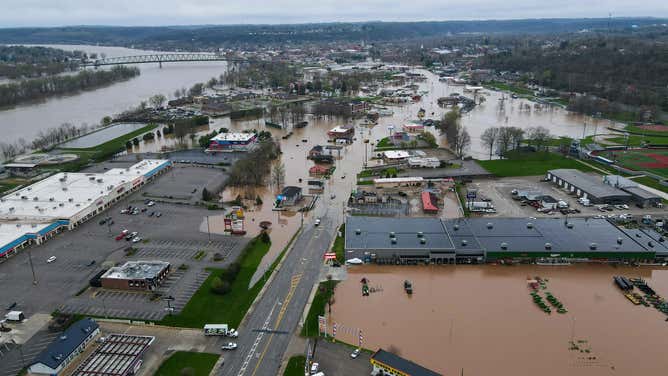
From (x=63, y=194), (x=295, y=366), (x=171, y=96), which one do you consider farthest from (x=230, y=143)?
(x=171, y=96)

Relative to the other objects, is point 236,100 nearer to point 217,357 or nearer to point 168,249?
point 168,249

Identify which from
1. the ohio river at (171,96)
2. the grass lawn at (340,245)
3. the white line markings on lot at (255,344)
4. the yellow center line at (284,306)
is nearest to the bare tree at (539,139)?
the ohio river at (171,96)

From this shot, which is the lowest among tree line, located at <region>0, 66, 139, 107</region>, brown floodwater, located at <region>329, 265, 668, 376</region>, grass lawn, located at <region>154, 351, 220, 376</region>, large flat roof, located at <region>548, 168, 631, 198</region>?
brown floodwater, located at <region>329, 265, 668, 376</region>

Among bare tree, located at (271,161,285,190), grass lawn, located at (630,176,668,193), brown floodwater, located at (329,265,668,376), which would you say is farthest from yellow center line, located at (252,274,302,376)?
grass lawn, located at (630,176,668,193)

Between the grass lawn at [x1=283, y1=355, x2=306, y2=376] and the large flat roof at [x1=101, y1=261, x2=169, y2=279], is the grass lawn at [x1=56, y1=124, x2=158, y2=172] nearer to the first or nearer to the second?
the large flat roof at [x1=101, y1=261, x2=169, y2=279]

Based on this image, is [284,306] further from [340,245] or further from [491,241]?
[491,241]

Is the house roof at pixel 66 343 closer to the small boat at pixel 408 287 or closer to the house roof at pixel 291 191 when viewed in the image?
the small boat at pixel 408 287
